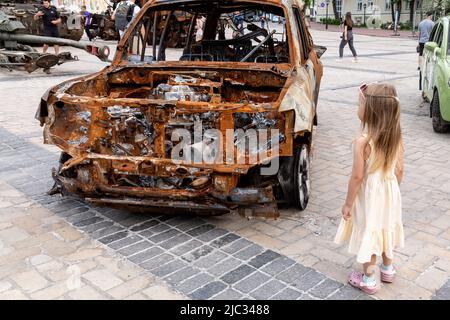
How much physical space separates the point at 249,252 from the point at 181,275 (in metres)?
0.62

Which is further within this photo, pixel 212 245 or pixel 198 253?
pixel 212 245

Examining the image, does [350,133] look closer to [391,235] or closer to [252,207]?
[252,207]

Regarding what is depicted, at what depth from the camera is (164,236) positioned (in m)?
4.05

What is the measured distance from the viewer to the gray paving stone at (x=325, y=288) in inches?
127

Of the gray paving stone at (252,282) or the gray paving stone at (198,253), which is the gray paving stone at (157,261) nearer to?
the gray paving stone at (198,253)

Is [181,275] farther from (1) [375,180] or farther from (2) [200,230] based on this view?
(1) [375,180]

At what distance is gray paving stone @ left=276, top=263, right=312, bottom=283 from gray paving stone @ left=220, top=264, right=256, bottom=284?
219mm

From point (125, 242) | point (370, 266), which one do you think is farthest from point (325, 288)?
point (125, 242)

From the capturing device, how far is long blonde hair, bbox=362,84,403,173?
291cm

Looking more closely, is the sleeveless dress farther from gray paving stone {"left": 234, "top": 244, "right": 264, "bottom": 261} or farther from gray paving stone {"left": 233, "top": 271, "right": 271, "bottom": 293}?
gray paving stone {"left": 234, "top": 244, "right": 264, "bottom": 261}

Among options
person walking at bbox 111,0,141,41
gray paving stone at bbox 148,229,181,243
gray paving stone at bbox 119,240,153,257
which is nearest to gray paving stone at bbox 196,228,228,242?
gray paving stone at bbox 148,229,181,243

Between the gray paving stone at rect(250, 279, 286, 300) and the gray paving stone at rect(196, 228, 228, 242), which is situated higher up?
the gray paving stone at rect(196, 228, 228, 242)

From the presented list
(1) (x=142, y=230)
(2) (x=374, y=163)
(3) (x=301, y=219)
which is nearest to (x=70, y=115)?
(1) (x=142, y=230)

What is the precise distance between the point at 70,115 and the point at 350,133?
180 inches
